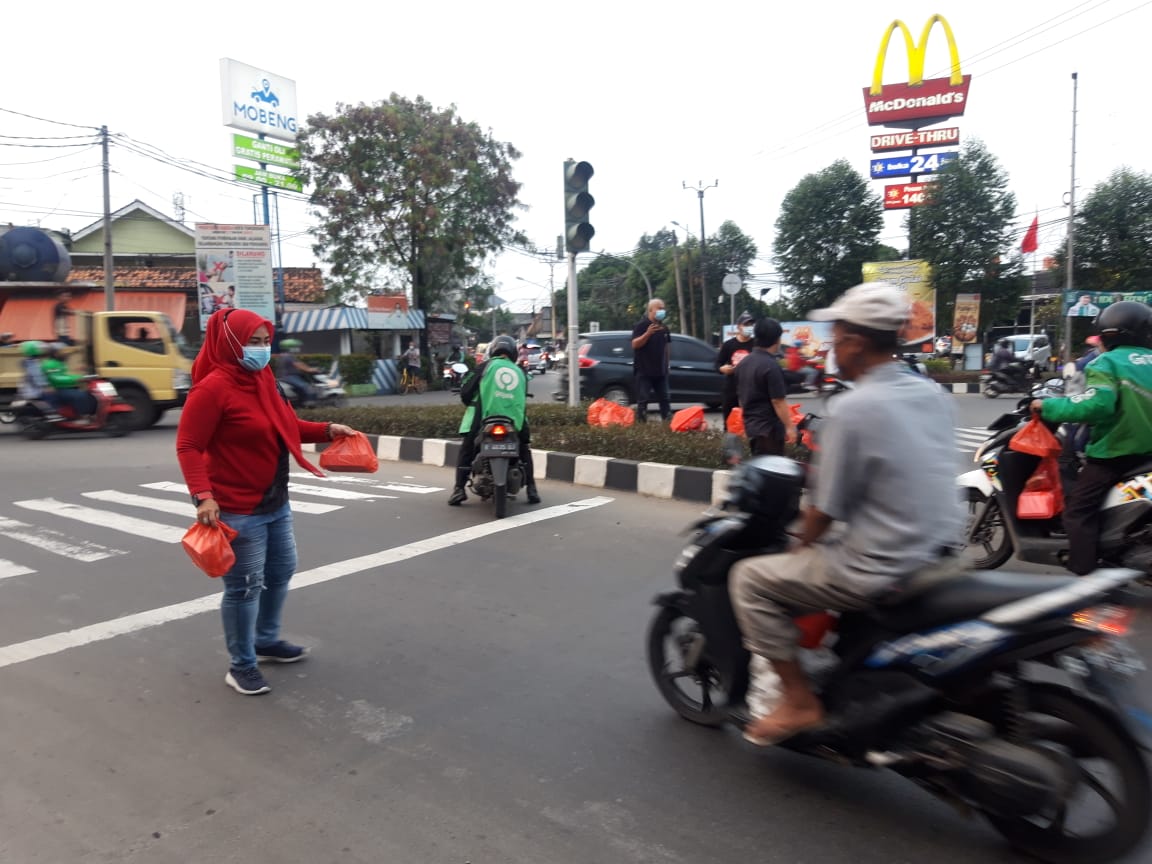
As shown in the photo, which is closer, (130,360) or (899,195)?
(130,360)

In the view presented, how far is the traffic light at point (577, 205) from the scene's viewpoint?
10102mm

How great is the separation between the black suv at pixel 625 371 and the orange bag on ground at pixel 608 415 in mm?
4412

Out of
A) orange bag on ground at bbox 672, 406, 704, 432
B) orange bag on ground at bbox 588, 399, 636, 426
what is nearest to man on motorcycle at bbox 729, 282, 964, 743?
orange bag on ground at bbox 672, 406, 704, 432

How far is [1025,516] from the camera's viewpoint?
5031 millimetres

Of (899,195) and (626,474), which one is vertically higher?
(899,195)

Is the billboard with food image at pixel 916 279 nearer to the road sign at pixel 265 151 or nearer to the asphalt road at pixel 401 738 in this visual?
the road sign at pixel 265 151

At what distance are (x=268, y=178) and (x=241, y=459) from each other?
26408mm

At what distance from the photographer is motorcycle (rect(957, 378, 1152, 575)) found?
14.8 ft

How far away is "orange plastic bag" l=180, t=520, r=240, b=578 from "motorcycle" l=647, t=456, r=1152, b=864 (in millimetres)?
2266

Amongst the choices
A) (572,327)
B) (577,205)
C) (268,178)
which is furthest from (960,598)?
(268,178)

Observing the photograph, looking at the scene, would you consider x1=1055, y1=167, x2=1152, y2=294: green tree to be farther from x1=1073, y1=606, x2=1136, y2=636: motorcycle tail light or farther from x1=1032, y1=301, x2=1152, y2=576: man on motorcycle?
x1=1073, y1=606, x2=1136, y2=636: motorcycle tail light

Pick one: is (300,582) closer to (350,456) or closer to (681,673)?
(350,456)

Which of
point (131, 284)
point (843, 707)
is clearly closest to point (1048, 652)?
point (843, 707)

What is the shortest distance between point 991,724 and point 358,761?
7.11 ft
